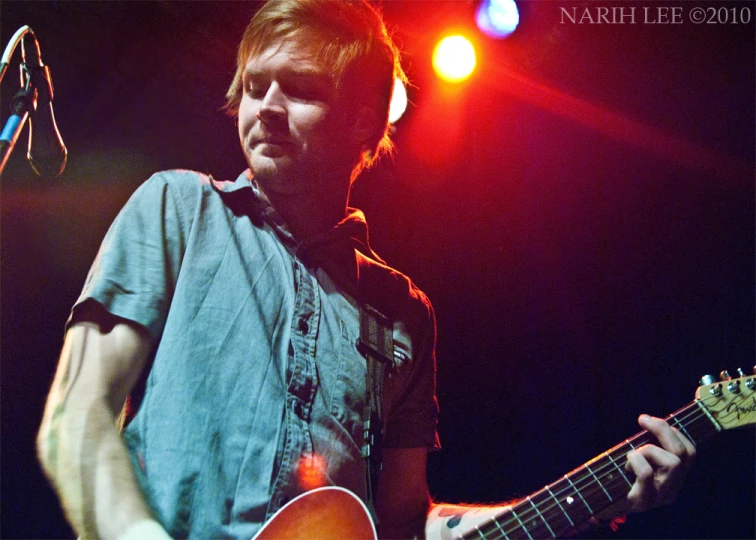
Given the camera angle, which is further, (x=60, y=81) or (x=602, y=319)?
(x=602, y=319)

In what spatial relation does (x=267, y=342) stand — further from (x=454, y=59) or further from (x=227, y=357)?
(x=454, y=59)

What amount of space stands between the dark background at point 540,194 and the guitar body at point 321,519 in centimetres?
136

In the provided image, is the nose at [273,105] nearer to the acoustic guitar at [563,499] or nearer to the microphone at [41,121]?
the microphone at [41,121]

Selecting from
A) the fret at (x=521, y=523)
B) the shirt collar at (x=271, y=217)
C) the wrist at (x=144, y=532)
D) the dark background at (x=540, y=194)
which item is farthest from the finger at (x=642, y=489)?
the wrist at (x=144, y=532)

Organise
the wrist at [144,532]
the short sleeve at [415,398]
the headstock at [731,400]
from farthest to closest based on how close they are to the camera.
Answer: the short sleeve at [415,398]
the headstock at [731,400]
the wrist at [144,532]

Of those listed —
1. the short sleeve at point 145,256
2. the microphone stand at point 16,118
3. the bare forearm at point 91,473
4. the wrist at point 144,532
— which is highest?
the microphone stand at point 16,118

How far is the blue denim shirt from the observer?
122 centimetres

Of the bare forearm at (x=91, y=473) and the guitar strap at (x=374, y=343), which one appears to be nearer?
the bare forearm at (x=91, y=473)

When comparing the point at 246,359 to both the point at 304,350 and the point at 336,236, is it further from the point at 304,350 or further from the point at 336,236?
the point at 336,236

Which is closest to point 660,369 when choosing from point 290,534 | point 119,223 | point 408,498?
point 408,498

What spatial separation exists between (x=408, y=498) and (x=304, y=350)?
0.74 m

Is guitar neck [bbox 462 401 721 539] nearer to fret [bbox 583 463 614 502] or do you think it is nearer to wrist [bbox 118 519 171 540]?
fret [bbox 583 463 614 502]

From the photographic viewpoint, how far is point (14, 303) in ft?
7.02

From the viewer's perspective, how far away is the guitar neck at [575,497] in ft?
4.87
